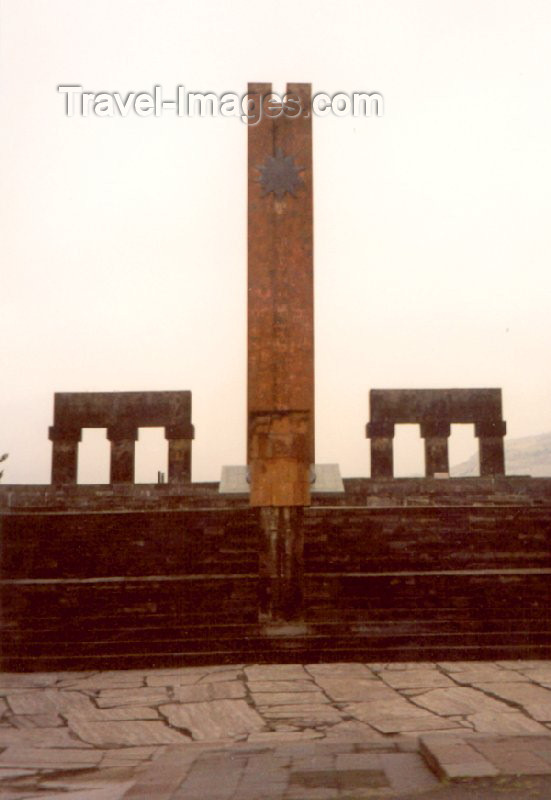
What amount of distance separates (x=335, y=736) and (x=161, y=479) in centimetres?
1155

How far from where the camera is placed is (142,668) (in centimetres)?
740

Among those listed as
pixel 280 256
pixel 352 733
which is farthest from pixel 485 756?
pixel 280 256

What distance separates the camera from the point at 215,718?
5477 mm

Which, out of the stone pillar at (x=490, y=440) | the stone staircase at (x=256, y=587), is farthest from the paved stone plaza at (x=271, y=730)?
the stone pillar at (x=490, y=440)

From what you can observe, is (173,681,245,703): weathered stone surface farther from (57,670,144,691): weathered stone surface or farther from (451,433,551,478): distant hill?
(451,433,551,478): distant hill

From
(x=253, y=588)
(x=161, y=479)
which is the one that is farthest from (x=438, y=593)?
(x=161, y=479)

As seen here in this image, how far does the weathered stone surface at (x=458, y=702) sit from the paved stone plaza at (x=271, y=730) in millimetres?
14

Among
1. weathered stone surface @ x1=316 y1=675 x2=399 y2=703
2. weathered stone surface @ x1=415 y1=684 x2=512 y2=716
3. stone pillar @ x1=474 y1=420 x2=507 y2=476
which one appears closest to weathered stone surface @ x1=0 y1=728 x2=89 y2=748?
weathered stone surface @ x1=316 y1=675 x2=399 y2=703

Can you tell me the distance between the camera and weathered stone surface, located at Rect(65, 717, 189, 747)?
16.4 ft

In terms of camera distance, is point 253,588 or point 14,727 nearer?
point 14,727

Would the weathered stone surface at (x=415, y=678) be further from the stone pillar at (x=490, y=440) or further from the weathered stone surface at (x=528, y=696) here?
the stone pillar at (x=490, y=440)

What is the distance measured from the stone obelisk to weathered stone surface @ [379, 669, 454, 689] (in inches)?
139

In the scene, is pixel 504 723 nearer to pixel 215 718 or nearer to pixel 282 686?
pixel 215 718

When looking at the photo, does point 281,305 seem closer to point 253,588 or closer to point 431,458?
point 253,588
